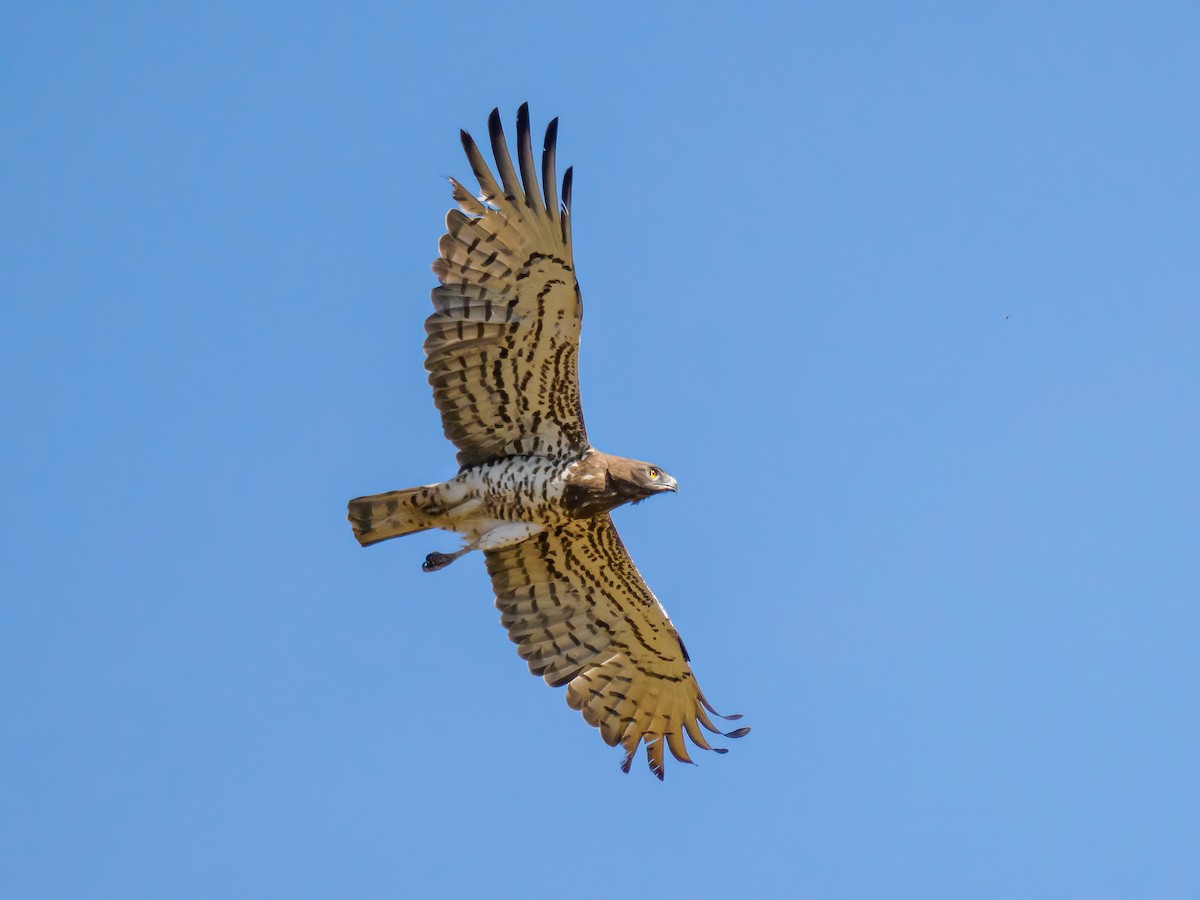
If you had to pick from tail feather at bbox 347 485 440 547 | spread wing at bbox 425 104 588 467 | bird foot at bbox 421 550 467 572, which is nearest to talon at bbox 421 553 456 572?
bird foot at bbox 421 550 467 572

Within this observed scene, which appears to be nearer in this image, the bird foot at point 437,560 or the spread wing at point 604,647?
the bird foot at point 437,560

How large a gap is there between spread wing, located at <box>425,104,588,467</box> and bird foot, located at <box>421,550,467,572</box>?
2.54 ft

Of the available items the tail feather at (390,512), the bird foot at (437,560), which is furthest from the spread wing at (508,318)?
the bird foot at (437,560)

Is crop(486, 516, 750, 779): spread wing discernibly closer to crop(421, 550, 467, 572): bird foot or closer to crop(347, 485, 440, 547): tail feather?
crop(421, 550, 467, 572): bird foot

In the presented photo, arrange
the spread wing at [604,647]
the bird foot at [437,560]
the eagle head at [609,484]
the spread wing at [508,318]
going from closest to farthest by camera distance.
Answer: the spread wing at [508,318]
the eagle head at [609,484]
the bird foot at [437,560]
the spread wing at [604,647]

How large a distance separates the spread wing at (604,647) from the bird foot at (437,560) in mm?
540

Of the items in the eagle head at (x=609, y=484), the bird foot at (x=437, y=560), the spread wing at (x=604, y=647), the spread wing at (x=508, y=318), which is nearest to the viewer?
the spread wing at (x=508, y=318)

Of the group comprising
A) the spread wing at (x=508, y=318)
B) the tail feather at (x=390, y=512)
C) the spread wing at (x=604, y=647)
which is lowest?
the spread wing at (x=604, y=647)

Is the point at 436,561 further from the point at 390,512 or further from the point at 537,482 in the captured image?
the point at 537,482

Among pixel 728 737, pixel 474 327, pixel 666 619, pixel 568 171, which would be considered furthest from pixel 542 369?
pixel 728 737

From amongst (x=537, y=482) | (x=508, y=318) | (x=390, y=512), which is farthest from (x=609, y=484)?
(x=390, y=512)

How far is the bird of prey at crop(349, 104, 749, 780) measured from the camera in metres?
11.4

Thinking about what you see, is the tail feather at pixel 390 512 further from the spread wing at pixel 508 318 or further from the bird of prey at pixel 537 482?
the spread wing at pixel 508 318

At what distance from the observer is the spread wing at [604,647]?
1283 cm
